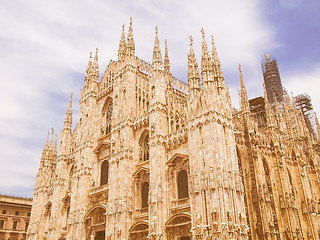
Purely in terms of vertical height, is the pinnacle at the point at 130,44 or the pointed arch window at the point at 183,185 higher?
the pinnacle at the point at 130,44

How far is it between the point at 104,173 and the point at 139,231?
10472mm

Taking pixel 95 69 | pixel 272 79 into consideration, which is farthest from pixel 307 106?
pixel 95 69

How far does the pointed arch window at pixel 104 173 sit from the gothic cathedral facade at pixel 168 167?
172 millimetres

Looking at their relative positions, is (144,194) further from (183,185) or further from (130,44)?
(130,44)

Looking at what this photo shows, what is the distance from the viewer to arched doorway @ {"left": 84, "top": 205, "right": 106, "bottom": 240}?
3406 centimetres

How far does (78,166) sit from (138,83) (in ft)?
43.2

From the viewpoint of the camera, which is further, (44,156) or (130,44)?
(44,156)

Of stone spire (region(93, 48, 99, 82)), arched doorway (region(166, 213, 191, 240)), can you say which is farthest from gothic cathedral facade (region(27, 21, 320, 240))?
stone spire (region(93, 48, 99, 82))

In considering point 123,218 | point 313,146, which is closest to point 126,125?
point 123,218

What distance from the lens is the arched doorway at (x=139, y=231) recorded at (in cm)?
2900

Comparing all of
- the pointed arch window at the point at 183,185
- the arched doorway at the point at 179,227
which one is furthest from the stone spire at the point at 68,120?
the arched doorway at the point at 179,227

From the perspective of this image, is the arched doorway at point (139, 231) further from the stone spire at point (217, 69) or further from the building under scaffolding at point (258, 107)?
the building under scaffolding at point (258, 107)

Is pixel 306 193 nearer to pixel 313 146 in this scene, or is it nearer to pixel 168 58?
pixel 313 146

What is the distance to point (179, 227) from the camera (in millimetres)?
26359
